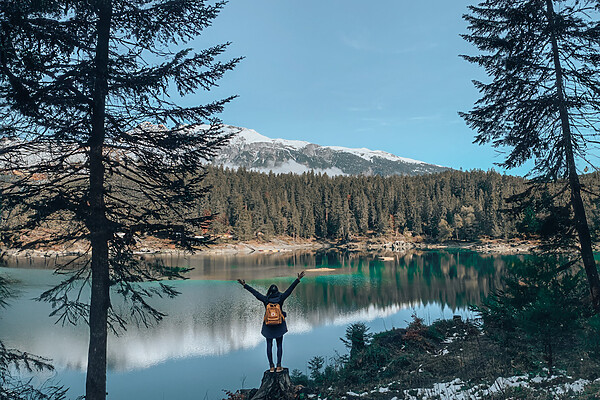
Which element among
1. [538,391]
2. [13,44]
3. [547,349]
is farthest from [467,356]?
[13,44]

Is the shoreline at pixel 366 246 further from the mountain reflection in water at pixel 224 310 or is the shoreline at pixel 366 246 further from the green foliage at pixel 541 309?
the green foliage at pixel 541 309

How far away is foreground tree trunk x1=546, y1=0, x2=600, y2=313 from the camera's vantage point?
9.41m

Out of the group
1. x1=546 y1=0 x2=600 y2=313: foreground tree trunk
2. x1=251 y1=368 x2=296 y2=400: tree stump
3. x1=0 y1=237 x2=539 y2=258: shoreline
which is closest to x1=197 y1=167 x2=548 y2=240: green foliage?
x1=0 y1=237 x2=539 y2=258: shoreline

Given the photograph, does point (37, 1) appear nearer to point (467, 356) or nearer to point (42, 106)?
point (42, 106)

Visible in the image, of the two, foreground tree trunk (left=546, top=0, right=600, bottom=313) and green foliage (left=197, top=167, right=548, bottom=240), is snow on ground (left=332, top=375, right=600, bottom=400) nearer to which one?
foreground tree trunk (left=546, top=0, right=600, bottom=313)

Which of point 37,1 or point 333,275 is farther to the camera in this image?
point 333,275

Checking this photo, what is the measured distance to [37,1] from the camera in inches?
230

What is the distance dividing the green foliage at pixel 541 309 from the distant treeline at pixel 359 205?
3298 inches

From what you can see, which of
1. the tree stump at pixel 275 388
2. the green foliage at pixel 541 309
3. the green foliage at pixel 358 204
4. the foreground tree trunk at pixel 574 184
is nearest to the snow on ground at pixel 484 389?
the green foliage at pixel 541 309

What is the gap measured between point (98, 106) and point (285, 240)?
100708 mm

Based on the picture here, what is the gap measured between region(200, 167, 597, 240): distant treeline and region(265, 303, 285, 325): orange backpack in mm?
83249

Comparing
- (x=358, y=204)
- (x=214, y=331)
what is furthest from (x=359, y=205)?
(x=214, y=331)

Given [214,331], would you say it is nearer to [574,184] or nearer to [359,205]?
[574,184]

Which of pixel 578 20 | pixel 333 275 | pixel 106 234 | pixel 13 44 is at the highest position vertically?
pixel 578 20
